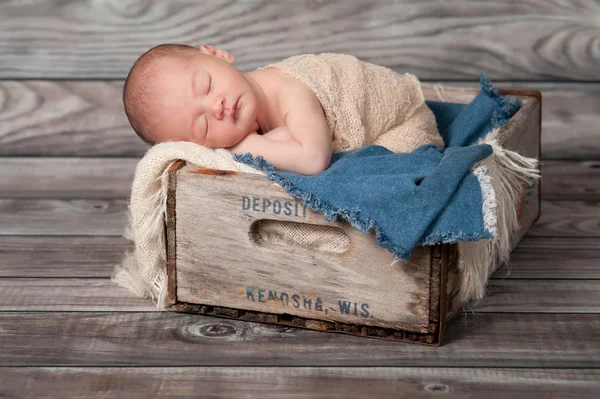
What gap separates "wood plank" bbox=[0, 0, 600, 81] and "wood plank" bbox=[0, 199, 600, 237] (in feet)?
1.45

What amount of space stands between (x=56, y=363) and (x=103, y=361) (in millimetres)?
74

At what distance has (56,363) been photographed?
1490 mm

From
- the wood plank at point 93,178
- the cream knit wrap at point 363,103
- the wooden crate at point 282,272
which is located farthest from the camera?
the wood plank at point 93,178

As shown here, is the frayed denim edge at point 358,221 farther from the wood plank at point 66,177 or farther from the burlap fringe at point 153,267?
the wood plank at point 66,177

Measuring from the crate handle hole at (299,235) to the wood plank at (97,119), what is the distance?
3.34ft

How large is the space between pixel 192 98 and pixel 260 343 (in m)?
0.45

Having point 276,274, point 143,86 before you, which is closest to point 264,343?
point 276,274

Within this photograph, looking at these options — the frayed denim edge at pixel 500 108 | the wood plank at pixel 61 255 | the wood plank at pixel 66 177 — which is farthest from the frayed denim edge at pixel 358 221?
the wood plank at pixel 66 177

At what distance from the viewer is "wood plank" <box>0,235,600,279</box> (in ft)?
6.03

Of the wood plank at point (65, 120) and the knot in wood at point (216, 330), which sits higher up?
the wood plank at point (65, 120)

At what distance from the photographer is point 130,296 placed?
175 centimetres

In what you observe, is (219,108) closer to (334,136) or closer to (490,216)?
(334,136)

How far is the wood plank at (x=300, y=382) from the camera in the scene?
1389 millimetres

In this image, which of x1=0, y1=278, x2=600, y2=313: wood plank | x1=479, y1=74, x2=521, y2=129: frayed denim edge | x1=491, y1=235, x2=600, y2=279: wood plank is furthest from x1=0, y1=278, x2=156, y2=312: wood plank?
x1=479, y1=74, x2=521, y2=129: frayed denim edge
